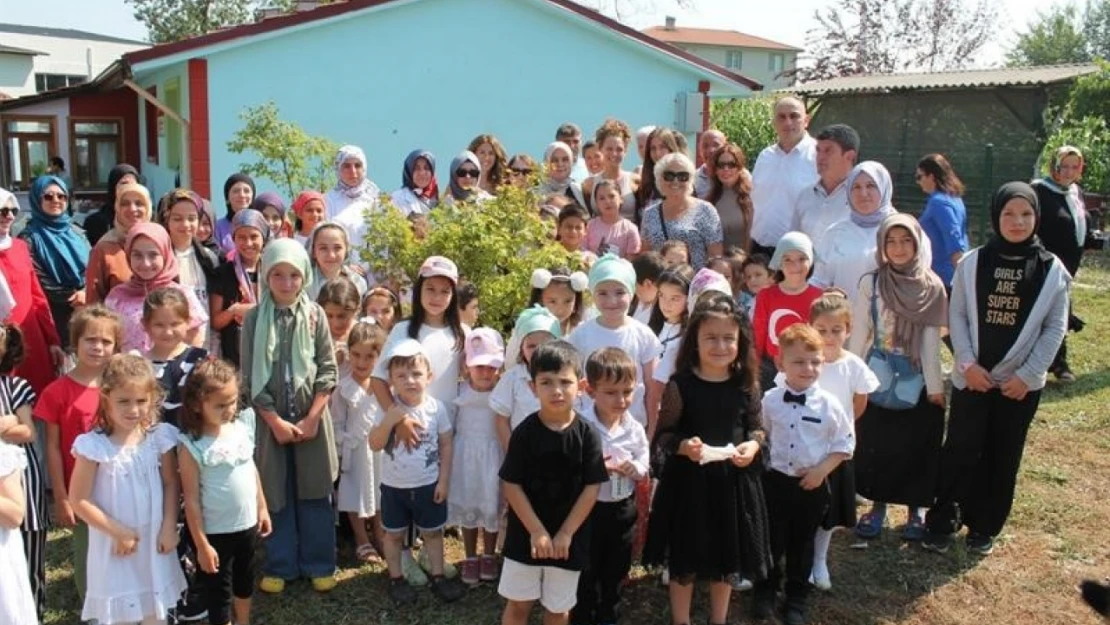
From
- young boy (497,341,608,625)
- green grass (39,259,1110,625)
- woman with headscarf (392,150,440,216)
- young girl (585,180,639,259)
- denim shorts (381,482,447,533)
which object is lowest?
green grass (39,259,1110,625)

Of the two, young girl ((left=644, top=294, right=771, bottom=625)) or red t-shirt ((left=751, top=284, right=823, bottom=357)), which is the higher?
red t-shirt ((left=751, top=284, right=823, bottom=357))

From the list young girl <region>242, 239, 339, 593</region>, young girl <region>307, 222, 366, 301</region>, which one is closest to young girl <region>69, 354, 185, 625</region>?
young girl <region>242, 239, 339, 593</region>

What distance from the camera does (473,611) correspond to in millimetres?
4219

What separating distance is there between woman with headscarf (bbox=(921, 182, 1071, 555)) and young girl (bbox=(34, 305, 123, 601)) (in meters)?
3.96

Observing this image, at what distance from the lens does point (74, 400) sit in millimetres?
3764

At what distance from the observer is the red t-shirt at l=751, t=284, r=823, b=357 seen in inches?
184

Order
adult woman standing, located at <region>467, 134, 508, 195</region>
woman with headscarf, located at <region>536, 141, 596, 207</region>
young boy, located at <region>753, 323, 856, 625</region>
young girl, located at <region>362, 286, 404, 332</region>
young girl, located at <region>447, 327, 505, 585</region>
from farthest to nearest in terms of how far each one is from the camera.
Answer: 1. adult woman standing, located at <region>467, 134, 508, 195</region>
2. woman with headscarf, located at <region>536, 141, 596, 207</region>
3. young girl, located at <region>362, 286, 404, 332</region>
4. young girl, located at <region>447, 327, 505, 585</region>
5. young boy, located at <region>753, 323, 856, 625</region>

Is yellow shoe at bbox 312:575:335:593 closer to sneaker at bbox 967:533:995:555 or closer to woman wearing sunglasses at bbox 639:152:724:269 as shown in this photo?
woman wearing sunglasses at bbox 639:152:724:269

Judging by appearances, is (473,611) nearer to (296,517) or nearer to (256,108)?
(296,517)

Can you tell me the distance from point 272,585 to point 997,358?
367 cm

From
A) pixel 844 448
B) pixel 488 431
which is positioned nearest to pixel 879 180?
pixel 844 448

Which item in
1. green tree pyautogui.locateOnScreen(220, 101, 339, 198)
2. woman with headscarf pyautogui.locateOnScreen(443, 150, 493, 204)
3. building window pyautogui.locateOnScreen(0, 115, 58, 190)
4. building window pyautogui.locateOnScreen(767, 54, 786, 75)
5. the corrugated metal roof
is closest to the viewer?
woman with headscarf pyautogui.locateOnScreen(443, 150, 493, 204)

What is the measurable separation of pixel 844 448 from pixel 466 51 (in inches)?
477

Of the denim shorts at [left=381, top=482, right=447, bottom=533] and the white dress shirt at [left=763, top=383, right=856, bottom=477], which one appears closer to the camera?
the white dress shirt at [left=763, top=383, right=856, bottom=477]
